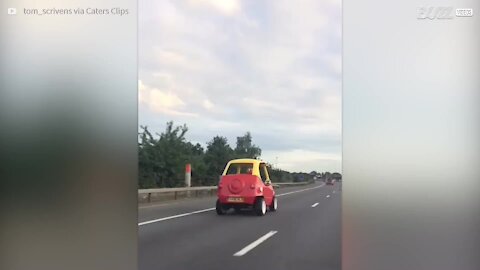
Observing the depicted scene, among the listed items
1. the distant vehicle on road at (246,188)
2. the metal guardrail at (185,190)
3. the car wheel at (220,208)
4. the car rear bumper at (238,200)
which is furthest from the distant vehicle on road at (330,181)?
the car wheel at (220,208)

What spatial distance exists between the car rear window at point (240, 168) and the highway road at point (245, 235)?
0.48 ft

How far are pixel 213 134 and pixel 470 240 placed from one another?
1.00 meters

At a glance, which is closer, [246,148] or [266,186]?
[246,148]

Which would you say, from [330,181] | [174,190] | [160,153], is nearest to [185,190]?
[174,190]

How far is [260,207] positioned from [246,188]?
0.11 m

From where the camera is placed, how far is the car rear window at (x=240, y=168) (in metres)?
1.73

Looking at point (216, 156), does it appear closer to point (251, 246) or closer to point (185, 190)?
point (185, 190)

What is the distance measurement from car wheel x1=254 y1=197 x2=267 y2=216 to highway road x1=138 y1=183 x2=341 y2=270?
0.07 ft

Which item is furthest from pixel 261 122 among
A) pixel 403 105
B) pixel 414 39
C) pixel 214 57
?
pixel 414 39

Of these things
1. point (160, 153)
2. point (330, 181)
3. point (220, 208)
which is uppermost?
point (160, 153)

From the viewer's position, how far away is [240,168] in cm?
175

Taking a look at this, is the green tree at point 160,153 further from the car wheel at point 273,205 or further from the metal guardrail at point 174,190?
the car wheel at point 273,205

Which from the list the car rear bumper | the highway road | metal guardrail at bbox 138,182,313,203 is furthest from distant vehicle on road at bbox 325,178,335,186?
the car rear bumper

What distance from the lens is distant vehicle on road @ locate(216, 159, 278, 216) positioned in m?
1.74
